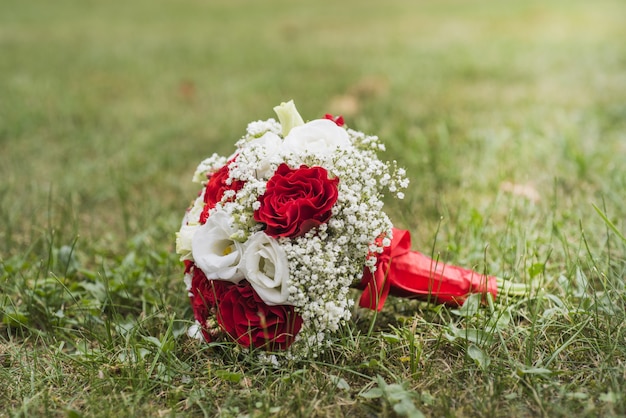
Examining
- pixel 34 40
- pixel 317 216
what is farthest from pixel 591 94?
pixel 34 40

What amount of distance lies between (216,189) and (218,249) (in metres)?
0.19

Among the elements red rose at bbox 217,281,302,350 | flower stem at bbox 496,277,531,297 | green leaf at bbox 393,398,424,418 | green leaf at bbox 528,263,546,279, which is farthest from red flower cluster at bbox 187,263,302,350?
green leaf at bbox 528,263,546,279

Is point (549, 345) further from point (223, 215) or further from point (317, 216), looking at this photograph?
point (223, 215)

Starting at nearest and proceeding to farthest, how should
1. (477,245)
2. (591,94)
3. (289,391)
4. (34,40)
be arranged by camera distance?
1. (289,391)
2. (477,245)
3. (591,94)
4. (34,40)

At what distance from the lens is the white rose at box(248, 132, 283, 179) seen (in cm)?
175

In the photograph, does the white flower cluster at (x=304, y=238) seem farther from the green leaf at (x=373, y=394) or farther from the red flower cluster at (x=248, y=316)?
the green leaf at (x=373, y=394)

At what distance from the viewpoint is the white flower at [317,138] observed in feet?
5.79

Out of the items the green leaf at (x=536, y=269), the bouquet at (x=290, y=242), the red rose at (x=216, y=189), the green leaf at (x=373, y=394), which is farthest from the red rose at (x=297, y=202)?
the green leaf at (x=536, y=269)

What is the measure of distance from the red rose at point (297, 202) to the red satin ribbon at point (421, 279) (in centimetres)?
29

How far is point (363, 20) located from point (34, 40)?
4.06 m

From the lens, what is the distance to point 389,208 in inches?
110

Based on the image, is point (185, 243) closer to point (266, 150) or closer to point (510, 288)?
point (266, 150)

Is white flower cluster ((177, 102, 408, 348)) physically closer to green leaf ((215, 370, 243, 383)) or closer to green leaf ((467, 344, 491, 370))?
green leaf ((215, 370, 243, 383))

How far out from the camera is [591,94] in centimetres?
439
